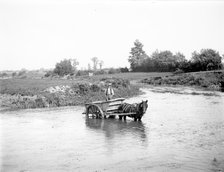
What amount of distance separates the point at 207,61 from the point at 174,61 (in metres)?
16.7

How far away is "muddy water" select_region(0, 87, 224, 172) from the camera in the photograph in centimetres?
971

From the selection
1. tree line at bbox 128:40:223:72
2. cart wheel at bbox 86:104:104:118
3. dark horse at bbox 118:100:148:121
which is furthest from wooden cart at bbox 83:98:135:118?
tree line at bbox 128:40:223:72

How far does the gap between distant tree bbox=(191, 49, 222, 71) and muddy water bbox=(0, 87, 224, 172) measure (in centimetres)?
4735

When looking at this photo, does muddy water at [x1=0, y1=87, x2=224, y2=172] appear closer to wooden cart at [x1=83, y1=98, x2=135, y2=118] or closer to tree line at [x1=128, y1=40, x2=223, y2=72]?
wooden cart at [x1=83, y1=98, x2=135, y2=118]

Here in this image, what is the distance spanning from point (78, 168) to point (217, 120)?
1136cm

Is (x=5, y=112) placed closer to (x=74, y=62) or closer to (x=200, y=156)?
(x=200, y=156)

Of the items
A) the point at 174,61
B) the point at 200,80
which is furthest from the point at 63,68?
the point at 200,80

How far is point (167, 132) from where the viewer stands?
48.8ft

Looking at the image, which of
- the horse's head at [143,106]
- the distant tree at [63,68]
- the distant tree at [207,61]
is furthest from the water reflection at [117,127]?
the distant tree at [63,68]

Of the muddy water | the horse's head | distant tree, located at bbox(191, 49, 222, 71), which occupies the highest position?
distant tree, located at bbox(191, 49, 222, 71)

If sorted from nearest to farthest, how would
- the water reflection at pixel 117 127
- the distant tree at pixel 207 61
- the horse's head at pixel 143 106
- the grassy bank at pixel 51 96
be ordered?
the water reflection at pixel 117 127 < the horse's head at pixel 143 106 < the grassy bank at pixel 51 96 < the distant tree at pixel 207 61

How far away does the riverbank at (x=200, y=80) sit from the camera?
46856 mm

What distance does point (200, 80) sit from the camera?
5309cm

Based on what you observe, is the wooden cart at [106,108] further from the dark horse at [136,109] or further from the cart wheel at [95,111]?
the dark horse at [136,109]
